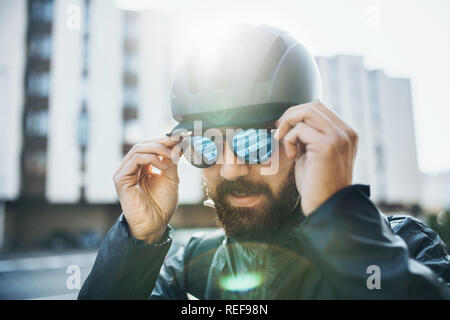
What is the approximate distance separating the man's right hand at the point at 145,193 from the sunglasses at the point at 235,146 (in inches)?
3.1

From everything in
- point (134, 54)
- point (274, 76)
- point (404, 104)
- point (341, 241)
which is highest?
point (134, 54)

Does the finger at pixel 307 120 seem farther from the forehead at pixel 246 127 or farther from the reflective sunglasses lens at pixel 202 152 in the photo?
the reflective sunglasses lens at pixel 202 152

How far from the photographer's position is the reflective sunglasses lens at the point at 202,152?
1.32 metres

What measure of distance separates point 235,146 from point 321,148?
455 mm

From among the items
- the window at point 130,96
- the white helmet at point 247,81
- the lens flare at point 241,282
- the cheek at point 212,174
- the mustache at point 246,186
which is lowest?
the lens flare at point 241,282

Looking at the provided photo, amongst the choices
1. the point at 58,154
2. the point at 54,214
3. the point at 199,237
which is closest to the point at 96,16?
the point at 58,154

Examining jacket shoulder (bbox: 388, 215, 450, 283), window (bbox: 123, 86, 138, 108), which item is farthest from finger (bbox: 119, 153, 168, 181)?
window (bbox: 123, 86, 138, 108)

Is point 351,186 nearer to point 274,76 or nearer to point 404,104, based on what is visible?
point 274,76

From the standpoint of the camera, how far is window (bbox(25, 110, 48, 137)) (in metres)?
21.4

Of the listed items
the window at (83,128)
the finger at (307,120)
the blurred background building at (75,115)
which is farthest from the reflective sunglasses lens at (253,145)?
the window at (83,128)

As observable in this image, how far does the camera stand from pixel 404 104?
12047mm

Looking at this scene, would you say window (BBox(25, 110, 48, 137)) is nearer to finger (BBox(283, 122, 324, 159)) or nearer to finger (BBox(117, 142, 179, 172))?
finger (BBox(117, 142, 179, 172))

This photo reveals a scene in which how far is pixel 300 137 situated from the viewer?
0.92 metres

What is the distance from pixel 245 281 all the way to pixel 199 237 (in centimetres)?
51
